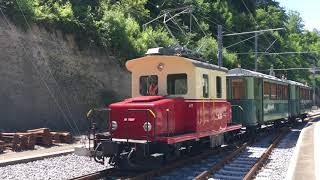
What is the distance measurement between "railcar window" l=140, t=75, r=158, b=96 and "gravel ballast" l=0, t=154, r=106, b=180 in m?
2.44

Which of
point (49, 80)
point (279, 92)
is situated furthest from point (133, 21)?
point (279, 92)

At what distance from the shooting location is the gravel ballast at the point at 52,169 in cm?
1117

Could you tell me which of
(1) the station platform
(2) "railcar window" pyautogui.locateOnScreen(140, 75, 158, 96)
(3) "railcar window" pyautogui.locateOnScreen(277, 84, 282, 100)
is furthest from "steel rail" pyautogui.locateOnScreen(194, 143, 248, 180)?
(3) "railcar window" pyautogui.locateOnScreen(277, 84, 282, 100)

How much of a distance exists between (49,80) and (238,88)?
30.1 ft

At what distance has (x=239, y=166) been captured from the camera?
13289 millimetres

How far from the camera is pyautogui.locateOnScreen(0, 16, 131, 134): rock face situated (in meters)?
20.3

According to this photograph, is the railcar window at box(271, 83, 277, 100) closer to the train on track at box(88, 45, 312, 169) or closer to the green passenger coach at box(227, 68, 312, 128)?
the green passenger coach at box(227, 68, 312, 128)

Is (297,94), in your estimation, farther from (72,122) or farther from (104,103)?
(72,122)

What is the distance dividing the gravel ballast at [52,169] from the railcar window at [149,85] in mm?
2436

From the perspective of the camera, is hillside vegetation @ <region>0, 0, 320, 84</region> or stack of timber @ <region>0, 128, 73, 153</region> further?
hillside vegetation @ <region>0, 0, 320, 84</region>

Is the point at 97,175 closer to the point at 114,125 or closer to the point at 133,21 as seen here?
the point at 114,125

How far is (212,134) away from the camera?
14047 millimetres

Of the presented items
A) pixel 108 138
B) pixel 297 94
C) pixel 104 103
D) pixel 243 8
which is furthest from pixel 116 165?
pixel 243 8

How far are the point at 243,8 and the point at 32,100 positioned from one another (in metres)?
49.6
